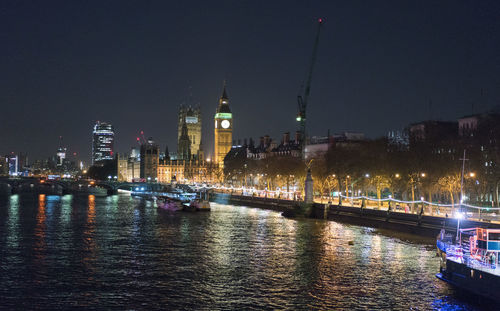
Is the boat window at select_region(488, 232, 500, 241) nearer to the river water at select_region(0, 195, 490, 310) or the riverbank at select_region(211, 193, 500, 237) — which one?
the river water at select_region(0, 195, 490, 310)

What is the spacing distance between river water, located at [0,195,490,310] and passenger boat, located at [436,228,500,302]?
841 mm

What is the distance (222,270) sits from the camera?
4666cm

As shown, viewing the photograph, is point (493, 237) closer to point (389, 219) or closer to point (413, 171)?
point (389, 219)

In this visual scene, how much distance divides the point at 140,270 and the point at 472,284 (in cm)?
2460

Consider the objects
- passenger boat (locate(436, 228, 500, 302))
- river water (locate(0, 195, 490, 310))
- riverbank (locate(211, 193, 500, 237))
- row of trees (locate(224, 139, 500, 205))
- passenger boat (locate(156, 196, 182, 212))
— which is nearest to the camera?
passenger boat (locate(436, 228, 500, 302))

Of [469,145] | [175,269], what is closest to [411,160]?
[469,145]

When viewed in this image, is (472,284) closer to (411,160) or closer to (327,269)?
(327,269)

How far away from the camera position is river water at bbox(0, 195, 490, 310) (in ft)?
121

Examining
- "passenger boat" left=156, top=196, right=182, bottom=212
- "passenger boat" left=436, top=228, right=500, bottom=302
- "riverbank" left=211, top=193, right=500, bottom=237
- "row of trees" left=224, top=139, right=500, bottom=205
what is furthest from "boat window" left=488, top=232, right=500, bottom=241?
"passenger boat" left=156, top=196, right=182, bottom=212

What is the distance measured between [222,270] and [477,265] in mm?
19233

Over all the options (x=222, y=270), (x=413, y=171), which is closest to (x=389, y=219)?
(x=413, y=171)

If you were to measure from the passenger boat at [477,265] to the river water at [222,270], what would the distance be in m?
0.84

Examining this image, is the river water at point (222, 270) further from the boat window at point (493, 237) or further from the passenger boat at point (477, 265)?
the boat window at point (493, 237)

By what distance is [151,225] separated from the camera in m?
84.3
